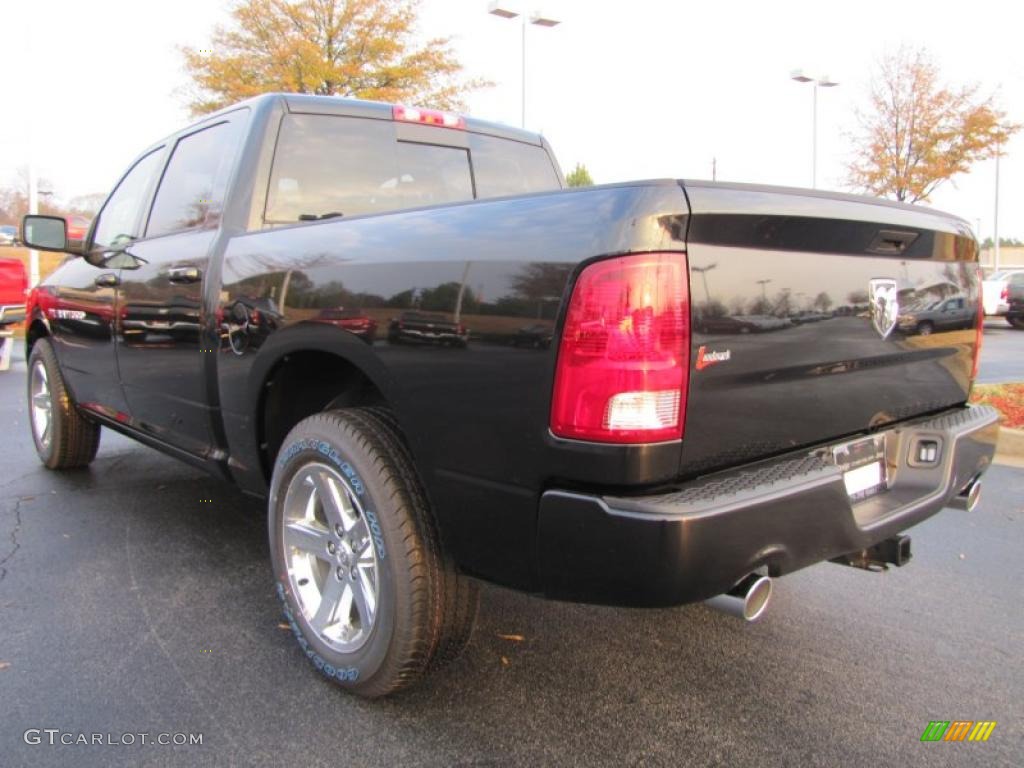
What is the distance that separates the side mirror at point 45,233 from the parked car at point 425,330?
296 centimetres

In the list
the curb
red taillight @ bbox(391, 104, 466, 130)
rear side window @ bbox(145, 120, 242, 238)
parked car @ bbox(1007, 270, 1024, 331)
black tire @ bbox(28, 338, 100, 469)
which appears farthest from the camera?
parked car @ bbox(1007, 270, 1024, 331)

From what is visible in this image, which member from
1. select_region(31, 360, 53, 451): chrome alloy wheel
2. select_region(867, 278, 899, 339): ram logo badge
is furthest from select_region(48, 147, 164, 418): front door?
select_region(867, 278, 899, 339): ram logo badge

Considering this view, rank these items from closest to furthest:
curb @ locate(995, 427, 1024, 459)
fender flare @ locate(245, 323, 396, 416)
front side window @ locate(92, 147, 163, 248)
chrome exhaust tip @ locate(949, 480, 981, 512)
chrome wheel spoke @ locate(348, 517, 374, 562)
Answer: fender flare @ locate(245, 323, 396, 416) → chrome wheel spoke @ locate(348, 517, 374, 562) → chrome exhaust tip @ locate(949, 480, 981, 512) → front side window @ locate(92, 147, 163, 248) → curb @ locate(995, 427, 1024, 459)

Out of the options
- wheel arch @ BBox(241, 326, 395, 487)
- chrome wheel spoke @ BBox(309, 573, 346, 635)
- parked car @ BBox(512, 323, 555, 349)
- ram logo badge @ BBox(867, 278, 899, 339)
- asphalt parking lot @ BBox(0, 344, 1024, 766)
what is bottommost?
asphalt parking lot @ BBox(0, 344, 1024, 766)

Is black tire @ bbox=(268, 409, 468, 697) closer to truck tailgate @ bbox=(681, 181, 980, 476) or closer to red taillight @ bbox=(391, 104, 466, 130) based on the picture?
truck tailgate @ bbox=(681, 181, 980, 476)

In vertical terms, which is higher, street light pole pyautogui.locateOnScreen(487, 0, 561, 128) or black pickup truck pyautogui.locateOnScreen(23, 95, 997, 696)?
street light pole pyautogui.locateOnScreen(487, 0, 561, 128)

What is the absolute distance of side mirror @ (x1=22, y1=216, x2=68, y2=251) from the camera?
4.24m

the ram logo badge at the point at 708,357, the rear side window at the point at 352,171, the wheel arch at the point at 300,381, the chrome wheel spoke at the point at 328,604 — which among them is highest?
the rear side window at the point at 352,171

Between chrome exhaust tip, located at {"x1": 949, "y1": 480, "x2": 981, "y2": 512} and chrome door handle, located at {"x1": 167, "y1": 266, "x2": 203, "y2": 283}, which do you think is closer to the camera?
chrome exhaust tip, located at {"x1": 949, "y1": 480, "x2": 981, "y2": 512}

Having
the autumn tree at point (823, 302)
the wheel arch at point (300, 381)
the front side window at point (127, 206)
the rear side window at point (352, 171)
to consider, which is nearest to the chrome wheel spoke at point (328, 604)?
the wheel arch at point (300, 381)

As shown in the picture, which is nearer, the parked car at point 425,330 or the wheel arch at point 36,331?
the parked car at point 425,330

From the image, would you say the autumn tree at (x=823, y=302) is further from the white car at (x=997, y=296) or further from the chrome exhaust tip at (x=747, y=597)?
the white car at (x=997, y=296)

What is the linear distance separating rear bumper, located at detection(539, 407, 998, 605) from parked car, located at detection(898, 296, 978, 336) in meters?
0.69

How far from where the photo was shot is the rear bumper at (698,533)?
1771 millimetres
